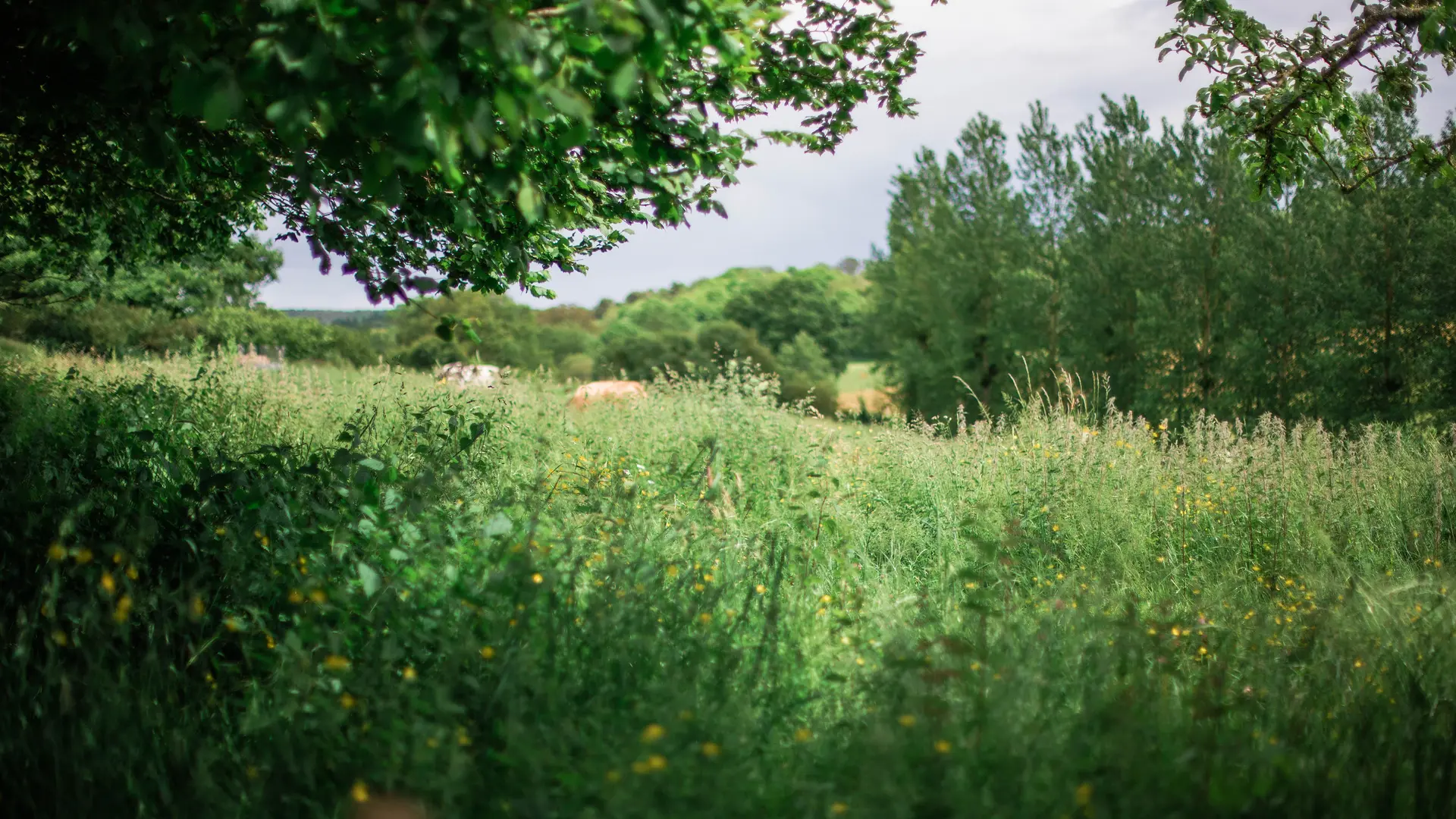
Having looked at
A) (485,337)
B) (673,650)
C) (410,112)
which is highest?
(485,337)

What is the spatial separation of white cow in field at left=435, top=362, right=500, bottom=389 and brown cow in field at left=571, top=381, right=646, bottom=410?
3.49ft

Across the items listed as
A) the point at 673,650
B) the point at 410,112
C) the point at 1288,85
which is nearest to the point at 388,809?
the point at 673,650

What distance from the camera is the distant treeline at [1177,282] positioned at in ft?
45.0

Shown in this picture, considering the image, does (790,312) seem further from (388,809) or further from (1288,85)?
(388,809)

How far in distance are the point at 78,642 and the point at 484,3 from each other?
2.39 m

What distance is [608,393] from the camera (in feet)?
35.7

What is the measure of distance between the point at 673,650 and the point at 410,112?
6.36ft

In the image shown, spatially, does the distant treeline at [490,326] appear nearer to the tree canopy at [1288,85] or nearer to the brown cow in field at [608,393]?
the brown cow in field at [608,393]

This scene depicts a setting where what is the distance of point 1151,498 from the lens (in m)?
5.55

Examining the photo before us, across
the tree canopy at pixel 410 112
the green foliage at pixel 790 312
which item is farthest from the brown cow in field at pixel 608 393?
the green foliage at pixel 790 312

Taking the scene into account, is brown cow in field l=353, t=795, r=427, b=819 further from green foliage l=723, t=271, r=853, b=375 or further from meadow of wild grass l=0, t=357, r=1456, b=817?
green foliage l=723, t=271, r=853, b=375

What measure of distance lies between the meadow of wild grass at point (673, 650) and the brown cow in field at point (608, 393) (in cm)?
431

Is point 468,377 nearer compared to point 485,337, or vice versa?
point 468,377

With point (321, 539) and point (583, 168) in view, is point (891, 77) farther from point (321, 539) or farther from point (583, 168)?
point (321, 539)
